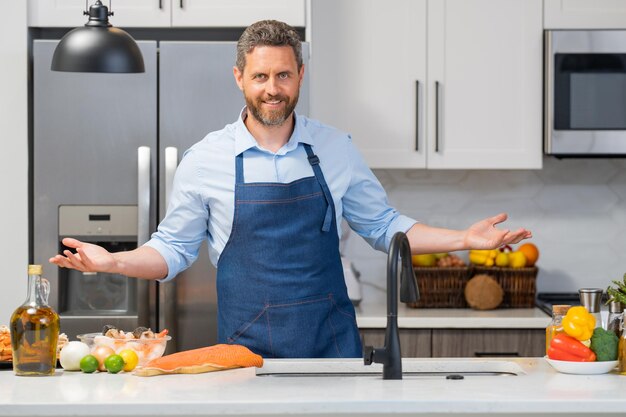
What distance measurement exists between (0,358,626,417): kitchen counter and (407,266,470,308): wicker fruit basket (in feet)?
5.66

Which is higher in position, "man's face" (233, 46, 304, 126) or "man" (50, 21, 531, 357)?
"man's face" (233, 46, 304, 126)

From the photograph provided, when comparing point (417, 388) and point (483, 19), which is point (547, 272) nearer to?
point (483, 19)

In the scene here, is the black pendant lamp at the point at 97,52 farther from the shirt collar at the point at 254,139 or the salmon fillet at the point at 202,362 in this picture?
the salmon fillet at the point at 202,362

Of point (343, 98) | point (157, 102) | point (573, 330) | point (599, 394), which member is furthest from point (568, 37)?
point (599, 394)

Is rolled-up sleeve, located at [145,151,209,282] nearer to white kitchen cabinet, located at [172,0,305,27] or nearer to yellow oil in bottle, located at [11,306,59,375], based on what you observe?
yellow oil in bottle, located at [11,306,59,375]

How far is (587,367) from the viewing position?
220 cm

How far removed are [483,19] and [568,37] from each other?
0.33 m

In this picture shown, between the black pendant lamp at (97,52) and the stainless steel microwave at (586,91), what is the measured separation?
1.80 meters

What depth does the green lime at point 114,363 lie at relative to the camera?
7.30 feet

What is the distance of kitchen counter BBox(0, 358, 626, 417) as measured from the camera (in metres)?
1.89

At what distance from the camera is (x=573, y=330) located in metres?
2.21

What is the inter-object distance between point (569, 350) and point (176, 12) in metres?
2.05

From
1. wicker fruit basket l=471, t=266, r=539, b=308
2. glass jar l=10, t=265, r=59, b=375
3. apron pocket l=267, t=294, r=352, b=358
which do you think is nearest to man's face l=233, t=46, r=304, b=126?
apron pocket l=267, t=294, r=352, b=358

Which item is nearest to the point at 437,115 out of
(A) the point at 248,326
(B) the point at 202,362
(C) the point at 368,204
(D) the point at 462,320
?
(D) the point at 462,320
